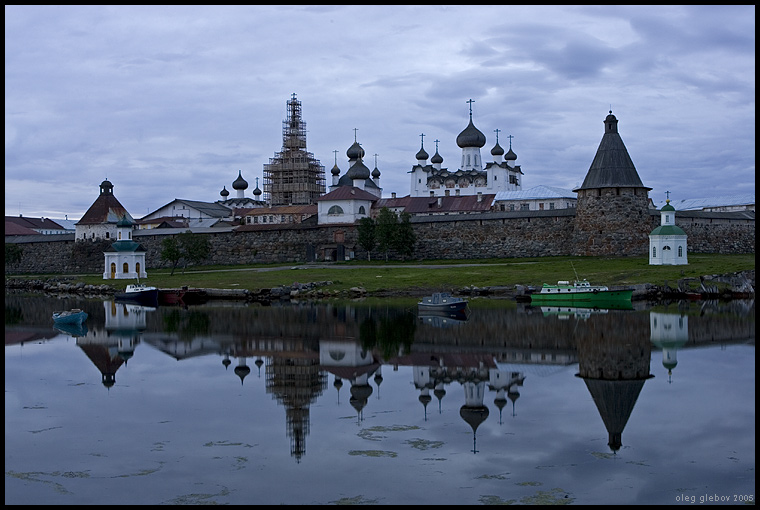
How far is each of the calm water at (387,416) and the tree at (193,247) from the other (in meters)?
26.3

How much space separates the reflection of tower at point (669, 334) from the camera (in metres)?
17.1

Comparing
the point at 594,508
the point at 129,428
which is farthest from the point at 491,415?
the point at 129,428

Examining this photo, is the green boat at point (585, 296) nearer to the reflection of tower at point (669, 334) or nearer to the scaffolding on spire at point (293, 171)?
the reflection of tower at point (669, 334)

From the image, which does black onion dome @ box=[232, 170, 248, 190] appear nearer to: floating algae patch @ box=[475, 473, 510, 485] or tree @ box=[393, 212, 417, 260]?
tree @ box=[393, 212, 417, 260]

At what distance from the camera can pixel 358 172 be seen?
74.6 meters

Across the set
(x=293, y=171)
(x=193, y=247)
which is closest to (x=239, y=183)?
(x=293, y=171)

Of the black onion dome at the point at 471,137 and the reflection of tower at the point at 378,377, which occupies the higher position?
the black onion dome at the point at 471,137

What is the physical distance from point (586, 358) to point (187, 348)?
→ 901cm

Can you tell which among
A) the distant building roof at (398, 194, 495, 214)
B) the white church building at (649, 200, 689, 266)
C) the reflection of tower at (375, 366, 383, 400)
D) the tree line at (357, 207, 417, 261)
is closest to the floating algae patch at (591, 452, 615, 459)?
the reflection of tower at (375, 366, 383, 400)

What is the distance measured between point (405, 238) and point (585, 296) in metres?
18.7

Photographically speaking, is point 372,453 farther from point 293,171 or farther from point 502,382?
point 293,171

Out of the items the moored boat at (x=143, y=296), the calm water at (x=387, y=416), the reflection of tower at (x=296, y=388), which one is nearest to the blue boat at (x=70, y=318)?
the calm water at (x=387, y=416)

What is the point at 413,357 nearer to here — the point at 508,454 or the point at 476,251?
the point at 508,454

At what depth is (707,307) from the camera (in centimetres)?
2836
